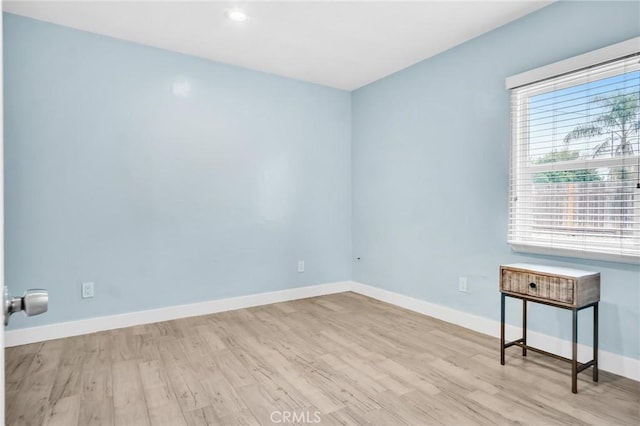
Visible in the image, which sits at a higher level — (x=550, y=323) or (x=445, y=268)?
(x=445, y=268)

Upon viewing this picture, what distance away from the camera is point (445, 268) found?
3.38 metres

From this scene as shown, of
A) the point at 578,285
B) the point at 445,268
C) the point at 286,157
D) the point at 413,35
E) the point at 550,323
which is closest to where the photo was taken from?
the point at 578,285

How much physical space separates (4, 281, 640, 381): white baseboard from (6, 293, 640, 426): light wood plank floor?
9cm

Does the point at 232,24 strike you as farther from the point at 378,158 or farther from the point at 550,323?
the point at 550,323

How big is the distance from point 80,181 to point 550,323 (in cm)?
360

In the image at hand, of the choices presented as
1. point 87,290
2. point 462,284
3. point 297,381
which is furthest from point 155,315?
point 462,284

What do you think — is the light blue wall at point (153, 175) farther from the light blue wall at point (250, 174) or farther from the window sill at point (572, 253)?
the window sill at point (572, 253)

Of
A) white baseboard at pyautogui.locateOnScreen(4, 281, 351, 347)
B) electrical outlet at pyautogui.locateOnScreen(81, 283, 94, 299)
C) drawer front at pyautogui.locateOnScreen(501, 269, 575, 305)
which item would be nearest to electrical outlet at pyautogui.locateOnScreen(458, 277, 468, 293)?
drawer front at pyautogui.locateOnScreen(501, 269, 575, 305)

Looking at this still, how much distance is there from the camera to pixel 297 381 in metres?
2.26

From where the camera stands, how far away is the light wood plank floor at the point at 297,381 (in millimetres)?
1904

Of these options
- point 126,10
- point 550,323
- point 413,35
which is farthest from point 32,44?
point 550,323

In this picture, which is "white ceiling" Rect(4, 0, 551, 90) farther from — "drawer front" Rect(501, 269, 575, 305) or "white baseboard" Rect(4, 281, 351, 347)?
"white baseboard" Rect(4, 281, 351, 347)

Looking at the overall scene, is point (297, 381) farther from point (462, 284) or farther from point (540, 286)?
point (462, 284)

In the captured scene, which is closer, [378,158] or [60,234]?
[60,234]
